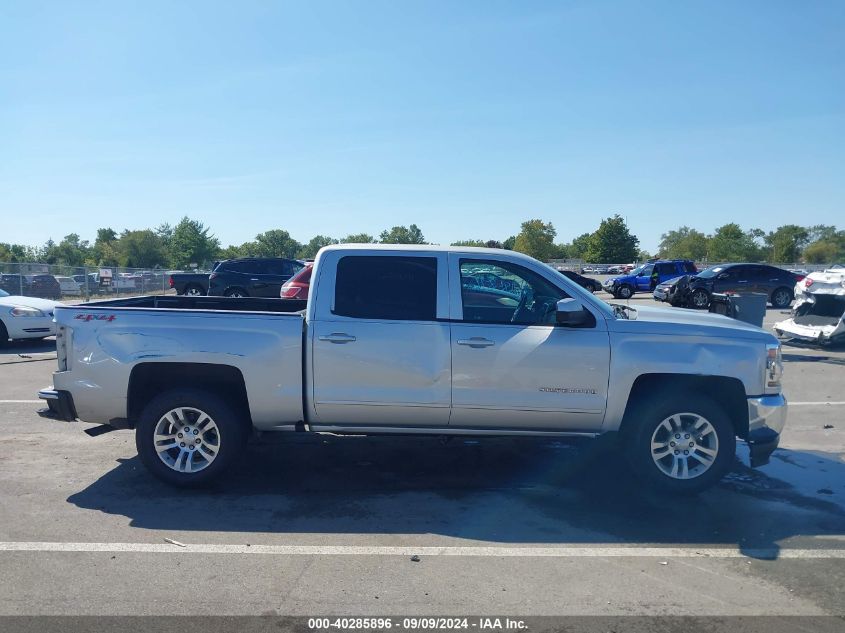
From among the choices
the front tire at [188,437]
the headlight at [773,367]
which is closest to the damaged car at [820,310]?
the headlight at [773,367]

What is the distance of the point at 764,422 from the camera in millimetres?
5734

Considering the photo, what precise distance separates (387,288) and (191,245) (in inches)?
3704

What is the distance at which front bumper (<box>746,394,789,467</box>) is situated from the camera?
571cm

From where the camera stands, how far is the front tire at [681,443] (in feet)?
Answer: 18.8

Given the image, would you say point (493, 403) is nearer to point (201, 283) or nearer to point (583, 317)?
point (583, 317)

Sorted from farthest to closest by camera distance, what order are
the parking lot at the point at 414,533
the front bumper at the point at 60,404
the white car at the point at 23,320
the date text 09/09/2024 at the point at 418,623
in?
the white car at the point at 23,320, the front bumper at the point at 60,404, the parking lot at the point at 414,533, the date text 09/09/2024 at the point at 418,623

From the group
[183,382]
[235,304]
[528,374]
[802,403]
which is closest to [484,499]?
[528,374]

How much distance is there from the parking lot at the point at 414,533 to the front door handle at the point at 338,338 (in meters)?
1.29

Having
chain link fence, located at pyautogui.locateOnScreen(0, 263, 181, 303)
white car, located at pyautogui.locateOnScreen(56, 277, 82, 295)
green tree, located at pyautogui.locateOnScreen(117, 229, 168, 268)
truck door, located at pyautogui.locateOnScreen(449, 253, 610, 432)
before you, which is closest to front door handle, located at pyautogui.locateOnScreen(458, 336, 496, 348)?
truck door, located at pyautogui.locateOnScreen(449, 253, 610, 432)

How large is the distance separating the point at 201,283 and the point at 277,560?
82.0ft

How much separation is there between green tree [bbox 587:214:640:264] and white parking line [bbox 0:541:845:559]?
8089 cm

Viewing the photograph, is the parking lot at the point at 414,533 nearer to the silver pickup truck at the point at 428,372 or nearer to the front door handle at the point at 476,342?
the silver pickup truck at the point at 428,372

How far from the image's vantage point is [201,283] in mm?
28172

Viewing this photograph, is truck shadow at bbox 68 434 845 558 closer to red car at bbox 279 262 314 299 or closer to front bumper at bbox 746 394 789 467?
front bumper at bbox 746 394 789 467
